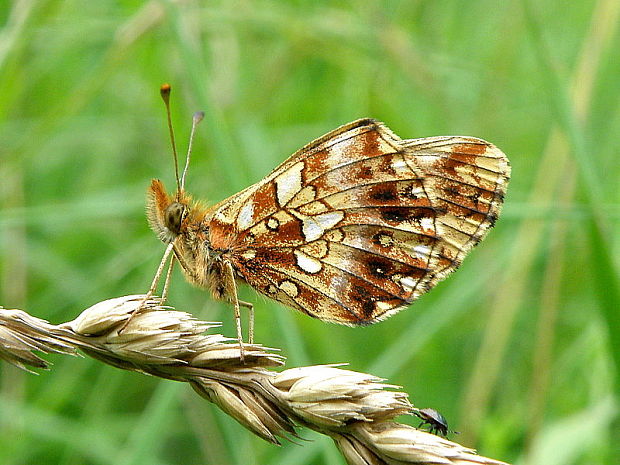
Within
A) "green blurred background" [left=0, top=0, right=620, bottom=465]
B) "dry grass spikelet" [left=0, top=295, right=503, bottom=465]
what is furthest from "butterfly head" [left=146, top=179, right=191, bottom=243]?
"dry grass spikelet" [left=0, top=295, right=503, bottom=465]

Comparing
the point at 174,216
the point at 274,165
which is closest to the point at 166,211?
the point at 174,216

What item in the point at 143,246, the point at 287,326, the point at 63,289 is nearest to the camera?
the point at 287,326

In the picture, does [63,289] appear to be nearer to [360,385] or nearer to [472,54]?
[360,385]

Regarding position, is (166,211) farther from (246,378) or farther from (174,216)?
(246,378)

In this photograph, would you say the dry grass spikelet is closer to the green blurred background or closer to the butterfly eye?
the butterfly eye

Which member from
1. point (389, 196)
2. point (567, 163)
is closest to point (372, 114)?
point (567, 163)

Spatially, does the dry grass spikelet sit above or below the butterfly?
below

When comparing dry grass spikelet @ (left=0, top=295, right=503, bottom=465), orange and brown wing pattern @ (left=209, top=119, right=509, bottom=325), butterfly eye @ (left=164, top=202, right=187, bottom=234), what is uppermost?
orange and brown wing pattern @ (left=209, top=119, right=509, bottom=325)

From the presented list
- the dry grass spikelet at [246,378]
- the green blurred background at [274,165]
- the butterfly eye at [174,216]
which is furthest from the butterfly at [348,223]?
the dry grass spikelet at [246,378]
